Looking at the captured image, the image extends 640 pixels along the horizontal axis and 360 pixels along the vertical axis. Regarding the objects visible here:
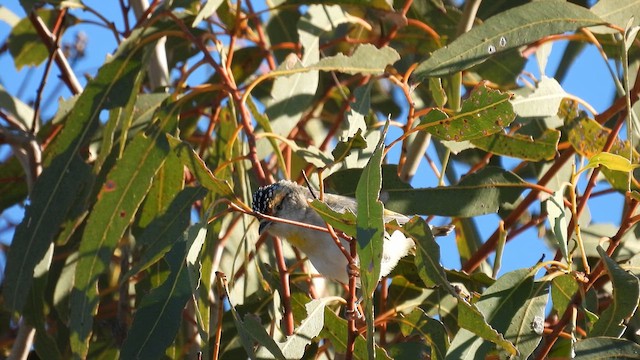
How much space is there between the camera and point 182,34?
11.1 ft

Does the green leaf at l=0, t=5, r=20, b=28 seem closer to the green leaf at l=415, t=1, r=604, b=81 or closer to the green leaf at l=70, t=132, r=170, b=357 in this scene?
the green leaf at l=70, t=132, r=170, b=357

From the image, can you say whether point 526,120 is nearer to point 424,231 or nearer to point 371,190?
point 424,231

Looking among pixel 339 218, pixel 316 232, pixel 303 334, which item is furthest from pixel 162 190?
pixel 339 218

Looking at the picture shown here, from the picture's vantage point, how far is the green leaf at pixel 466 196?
9.82ft

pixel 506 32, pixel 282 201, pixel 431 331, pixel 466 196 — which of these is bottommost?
pixel 282 201

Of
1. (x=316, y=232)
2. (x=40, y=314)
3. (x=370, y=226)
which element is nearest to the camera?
(x=370, y=226)

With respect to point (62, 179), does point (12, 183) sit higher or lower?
lower

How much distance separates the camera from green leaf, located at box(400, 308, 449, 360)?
2.69 metres

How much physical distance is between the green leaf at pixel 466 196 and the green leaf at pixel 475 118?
454 mm

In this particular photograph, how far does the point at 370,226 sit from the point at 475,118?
56 centimetres

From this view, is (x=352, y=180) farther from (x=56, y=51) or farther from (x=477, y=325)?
(x=56, y=51)

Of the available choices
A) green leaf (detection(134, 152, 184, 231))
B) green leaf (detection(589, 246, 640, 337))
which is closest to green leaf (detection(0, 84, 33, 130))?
green leaf (detection(134, 152, 184, 231))

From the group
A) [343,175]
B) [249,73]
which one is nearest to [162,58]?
[249,73]

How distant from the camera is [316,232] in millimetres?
3520
